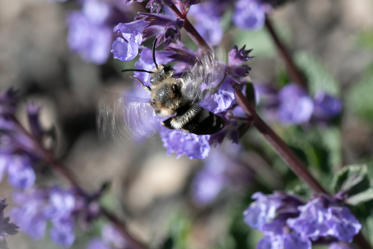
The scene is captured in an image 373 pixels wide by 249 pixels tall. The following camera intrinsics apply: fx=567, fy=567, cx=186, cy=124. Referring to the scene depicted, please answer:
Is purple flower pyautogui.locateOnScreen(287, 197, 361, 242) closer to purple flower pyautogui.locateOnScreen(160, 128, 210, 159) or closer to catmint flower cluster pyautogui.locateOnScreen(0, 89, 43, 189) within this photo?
purple flower pyautogui.locateOnScreen(160, 128, 210, 159)

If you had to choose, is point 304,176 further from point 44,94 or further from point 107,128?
point 44,94

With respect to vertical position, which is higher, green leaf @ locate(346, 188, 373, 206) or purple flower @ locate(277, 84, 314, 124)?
green leaf @ locate(346, 188, 373, 206)

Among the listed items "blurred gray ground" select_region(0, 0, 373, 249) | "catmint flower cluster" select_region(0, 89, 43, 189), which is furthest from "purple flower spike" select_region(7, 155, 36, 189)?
"blurred gray ground" select_region(0, 0, 373, 249)

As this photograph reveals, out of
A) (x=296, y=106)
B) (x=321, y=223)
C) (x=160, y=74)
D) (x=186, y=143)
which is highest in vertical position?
(x=160, y=74)

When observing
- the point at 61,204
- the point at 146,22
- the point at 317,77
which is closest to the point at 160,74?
the point at 146,22

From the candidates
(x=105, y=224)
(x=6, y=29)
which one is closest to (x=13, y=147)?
(x=105, y=224)

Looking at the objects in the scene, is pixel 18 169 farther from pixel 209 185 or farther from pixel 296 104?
pixel 209 185

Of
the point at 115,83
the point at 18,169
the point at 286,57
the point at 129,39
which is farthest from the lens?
the point at 115,83
